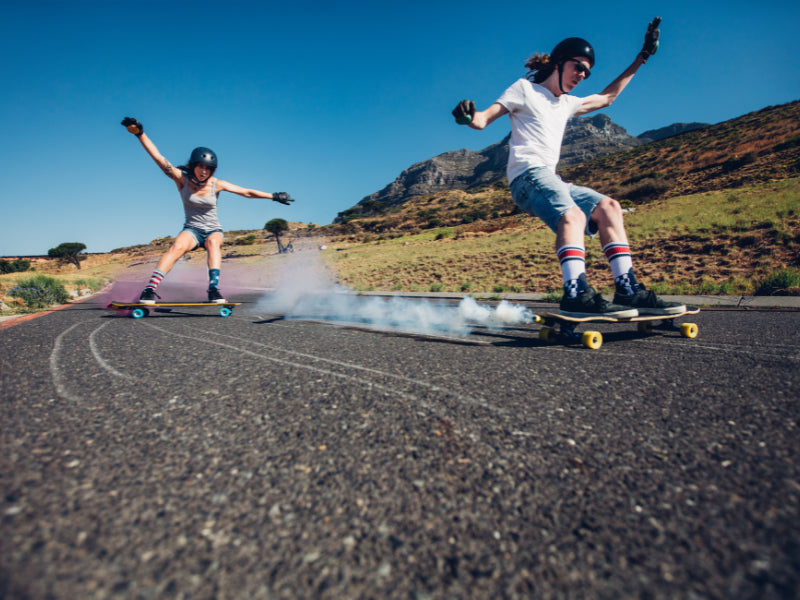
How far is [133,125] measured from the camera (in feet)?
18.7

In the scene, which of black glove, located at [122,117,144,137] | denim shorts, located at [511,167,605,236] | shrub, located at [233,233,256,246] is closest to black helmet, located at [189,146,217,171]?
black glove, located at [122,117,144,137]

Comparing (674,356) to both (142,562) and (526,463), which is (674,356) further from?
(142,562)

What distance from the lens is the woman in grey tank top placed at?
21.6ft

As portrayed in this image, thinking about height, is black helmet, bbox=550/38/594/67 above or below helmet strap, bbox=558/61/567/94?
above

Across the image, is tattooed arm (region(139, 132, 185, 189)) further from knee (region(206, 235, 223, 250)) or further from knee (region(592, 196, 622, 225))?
knee (region(592, 196, 622, 225))

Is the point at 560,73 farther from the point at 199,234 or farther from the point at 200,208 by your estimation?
the point at 199,234

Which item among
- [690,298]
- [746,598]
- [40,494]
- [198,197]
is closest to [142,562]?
[40,494]

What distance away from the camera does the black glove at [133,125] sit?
18.5ft

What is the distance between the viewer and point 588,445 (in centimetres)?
158

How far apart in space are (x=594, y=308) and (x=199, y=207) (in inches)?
267

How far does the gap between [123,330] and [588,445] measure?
18.7 ft

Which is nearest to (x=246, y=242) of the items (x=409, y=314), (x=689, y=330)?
(x=409, y=314)

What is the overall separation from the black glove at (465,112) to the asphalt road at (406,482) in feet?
7.51

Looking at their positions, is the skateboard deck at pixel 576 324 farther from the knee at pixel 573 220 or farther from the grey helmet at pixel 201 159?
the grey helmet at pixel 201 159
